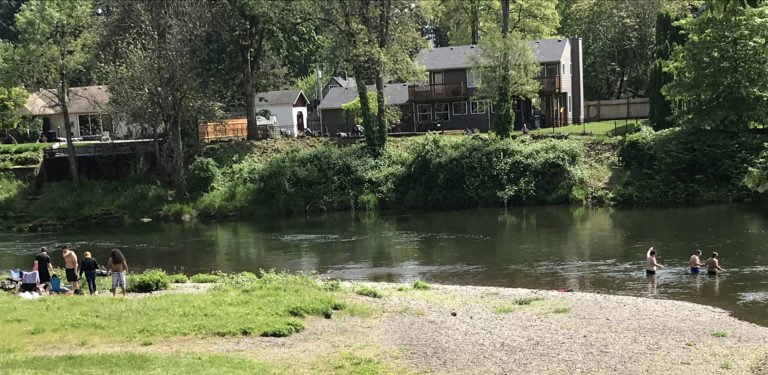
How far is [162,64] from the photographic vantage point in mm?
49219

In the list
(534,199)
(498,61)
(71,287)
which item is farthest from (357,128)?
(71,287)

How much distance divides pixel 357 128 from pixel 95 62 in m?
21.4

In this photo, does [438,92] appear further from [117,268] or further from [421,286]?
[117,268]

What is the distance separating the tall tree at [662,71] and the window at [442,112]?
18.3 meters

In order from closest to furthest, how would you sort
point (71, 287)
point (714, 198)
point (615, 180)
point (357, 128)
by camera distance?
point (71, 287)
point (714, 198)
point (615, 180)
point (357, 128)

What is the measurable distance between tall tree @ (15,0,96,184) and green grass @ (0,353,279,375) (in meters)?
41.7

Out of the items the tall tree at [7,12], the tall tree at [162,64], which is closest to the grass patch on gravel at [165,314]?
the tall tree at [162,64]

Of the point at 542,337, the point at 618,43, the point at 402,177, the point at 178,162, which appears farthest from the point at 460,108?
the point at 542,337

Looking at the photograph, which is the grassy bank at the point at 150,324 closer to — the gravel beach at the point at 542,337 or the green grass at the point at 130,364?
the green grass at the point at 130,364

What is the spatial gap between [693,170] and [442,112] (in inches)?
1005

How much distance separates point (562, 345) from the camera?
1712 cm

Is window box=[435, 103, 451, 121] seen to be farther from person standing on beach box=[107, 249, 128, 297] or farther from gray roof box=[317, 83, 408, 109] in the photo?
person standing on beach box=[107, 249, 128, 297]

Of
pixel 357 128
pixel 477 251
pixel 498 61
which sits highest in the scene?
pixel 498 61

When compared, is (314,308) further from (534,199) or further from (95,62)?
(95,62)
